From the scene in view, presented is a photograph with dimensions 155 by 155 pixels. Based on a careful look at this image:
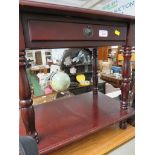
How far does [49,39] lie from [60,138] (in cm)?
35

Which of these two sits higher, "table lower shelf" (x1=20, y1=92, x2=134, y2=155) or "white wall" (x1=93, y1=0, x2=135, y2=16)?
"white wall" (x1=93, y1=0, x2=135, y2=16)

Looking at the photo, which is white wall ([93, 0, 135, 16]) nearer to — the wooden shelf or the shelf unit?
the shelf unit

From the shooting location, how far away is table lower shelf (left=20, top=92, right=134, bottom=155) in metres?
0.61

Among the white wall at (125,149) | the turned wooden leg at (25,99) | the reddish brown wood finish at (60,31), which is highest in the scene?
the reddish brown wood finish at (60,31)

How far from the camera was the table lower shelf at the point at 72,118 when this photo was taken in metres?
0.61

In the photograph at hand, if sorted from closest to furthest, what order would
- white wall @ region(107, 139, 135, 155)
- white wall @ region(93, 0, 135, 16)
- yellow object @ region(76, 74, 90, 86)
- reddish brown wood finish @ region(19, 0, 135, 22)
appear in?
reddish brown wood finish @ region(19, 0, 135, 22), white wall @ region(107, 139, 135, 155), yellow object @ region(76, 74, 90, 86), white wall @ region(93, 0, 135, 16)

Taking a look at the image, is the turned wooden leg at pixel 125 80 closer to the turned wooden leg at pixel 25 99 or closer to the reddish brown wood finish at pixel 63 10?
the reddish brown wood finish at pixel 63 10

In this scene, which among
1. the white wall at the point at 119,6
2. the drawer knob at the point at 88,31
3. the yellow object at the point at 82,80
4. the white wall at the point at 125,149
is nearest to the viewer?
the drawer knob at the point at 88,31

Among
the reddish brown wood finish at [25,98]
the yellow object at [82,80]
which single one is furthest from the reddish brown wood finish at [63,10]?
the yellow object at [82,80]

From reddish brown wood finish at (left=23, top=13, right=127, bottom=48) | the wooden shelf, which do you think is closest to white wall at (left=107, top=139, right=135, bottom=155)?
the wooden shelf
